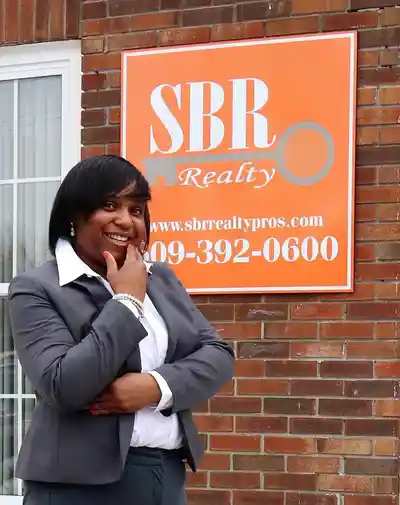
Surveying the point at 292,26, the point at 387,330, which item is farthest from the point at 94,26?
the point at 387,330

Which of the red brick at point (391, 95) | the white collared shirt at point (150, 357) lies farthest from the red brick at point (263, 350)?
the white collared shirt at point (150, 357)

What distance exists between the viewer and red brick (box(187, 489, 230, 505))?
4.43 meters

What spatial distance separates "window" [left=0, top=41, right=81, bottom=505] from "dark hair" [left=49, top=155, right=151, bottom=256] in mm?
2443

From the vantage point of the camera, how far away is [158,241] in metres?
4.58

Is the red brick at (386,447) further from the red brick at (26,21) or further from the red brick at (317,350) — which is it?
the red brick at (26,21)

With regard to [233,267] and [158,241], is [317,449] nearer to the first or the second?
[233,267]

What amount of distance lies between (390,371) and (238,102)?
1492 mm

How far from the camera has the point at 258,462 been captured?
172 inches

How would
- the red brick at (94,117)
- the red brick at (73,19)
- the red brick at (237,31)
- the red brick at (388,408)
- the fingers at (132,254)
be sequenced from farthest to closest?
1. the red brick at (73,19)
2. the red brick at (94,117)
3. the red brick at (237,31)
4. the red brick at (388,408)
5. the fingers at (132,254)

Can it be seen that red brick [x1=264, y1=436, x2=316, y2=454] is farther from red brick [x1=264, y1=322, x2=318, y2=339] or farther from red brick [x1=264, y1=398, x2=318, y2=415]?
red brick [x1=264, y1=322, x2=318, y2=339]

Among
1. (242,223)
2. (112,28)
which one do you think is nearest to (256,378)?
(242,223)

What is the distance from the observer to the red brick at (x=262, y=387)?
14.3 ft

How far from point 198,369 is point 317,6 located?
246 cm

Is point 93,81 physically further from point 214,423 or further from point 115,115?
point 214,423
